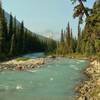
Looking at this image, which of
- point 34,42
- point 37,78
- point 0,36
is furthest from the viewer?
point 34,42

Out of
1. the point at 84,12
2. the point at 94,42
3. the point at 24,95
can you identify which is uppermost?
the point at 84,12

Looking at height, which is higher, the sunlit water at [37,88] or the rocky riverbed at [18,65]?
the rocky riverbed at [18,65]

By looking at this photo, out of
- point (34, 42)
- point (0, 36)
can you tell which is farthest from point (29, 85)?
point (34, 42)

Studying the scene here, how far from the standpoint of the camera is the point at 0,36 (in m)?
86.2

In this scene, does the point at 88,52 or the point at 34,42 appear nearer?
the point at 88,52

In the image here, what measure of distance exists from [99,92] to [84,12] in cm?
821

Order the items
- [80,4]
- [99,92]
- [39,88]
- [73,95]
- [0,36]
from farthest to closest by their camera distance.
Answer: [0,36]
[39,88]
[73,95]
[99,92]
[80,4]

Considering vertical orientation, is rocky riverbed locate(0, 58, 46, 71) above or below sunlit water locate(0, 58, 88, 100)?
above

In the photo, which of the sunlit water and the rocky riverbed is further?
the rocky riverbed

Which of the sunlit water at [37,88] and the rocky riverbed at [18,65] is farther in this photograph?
the rocky riverbed at [18,65]

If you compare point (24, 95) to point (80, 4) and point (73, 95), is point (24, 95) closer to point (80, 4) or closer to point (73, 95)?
point (73, 95)

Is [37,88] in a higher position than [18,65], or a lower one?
lower

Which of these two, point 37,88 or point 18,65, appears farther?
point 18,65

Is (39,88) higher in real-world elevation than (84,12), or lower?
lower
